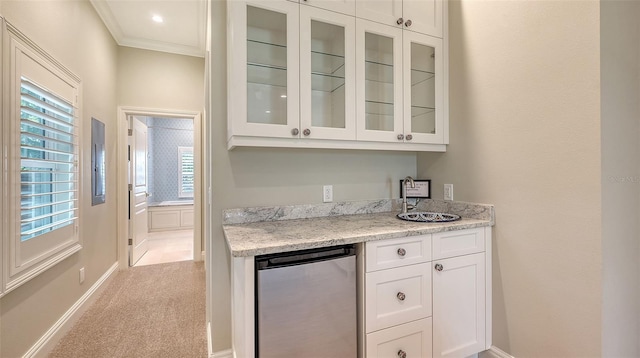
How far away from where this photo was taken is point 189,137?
6703mm

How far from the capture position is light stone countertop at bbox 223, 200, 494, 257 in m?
1.24

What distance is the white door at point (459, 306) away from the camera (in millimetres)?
1540

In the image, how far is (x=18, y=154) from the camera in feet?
5.34

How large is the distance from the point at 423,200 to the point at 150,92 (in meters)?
3.51

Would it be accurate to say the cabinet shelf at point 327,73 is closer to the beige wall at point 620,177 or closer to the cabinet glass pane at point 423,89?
the cabinet glass pane at point 423,89

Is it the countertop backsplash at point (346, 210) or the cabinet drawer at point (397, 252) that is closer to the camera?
the cabinet drawer at point (397, 252)

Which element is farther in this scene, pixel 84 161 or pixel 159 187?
pixel 159 187

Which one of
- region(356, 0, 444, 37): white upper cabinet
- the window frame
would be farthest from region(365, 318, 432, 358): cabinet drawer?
the window frame

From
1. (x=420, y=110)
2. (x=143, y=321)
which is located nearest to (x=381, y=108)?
(x=420, y=110)

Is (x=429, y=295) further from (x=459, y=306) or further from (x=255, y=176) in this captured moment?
(x=255, y=176)

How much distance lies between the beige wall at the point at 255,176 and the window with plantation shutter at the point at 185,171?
5559 millimetres

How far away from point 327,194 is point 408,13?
1321 millimetres

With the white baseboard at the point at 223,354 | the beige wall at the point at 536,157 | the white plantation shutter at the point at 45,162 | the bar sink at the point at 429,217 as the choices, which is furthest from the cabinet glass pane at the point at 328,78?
the white plantation shutter at the point at 45,162

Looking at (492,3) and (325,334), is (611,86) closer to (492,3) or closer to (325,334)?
(492,3)
